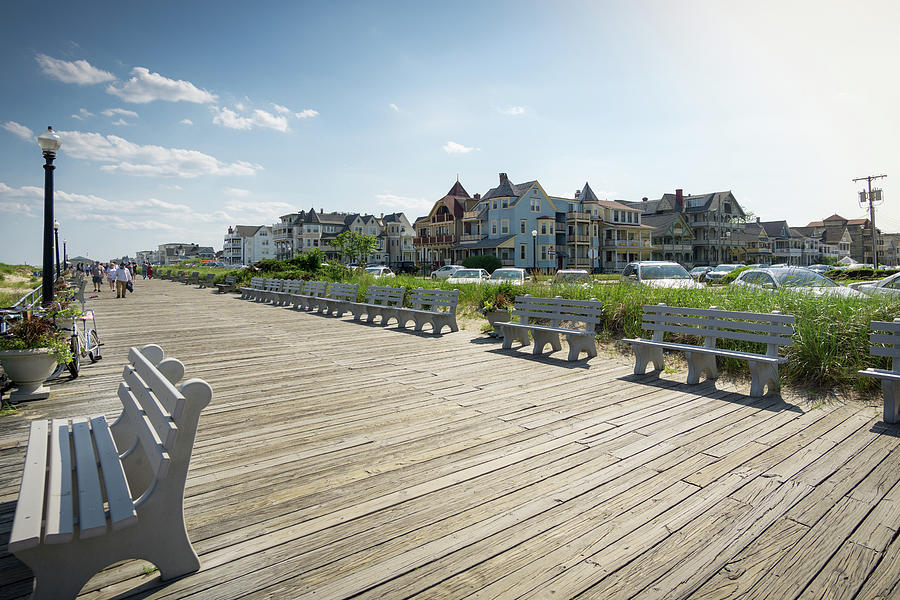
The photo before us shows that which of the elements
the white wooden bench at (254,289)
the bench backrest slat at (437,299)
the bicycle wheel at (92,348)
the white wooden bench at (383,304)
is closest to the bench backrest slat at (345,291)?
the white wooden bench at (383,304)

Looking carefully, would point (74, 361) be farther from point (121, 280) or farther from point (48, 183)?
point (121, 280)

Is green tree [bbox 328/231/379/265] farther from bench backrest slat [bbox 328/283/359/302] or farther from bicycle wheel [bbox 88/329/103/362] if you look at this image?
bicycle wheel [bbox 88/329/103/362]

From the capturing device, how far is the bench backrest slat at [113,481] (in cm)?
227

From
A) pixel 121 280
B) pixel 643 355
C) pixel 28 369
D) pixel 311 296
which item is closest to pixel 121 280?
pixel 121 280

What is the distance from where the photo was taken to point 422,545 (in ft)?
9.72

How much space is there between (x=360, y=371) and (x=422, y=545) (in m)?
4.95

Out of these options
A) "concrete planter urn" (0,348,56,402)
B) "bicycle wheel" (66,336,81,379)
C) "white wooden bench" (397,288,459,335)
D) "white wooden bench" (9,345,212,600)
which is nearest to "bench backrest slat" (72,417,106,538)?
"white wooden bench" (9,345,212,600)

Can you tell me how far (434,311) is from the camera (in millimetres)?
12008

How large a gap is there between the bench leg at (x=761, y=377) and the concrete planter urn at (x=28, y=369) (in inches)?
327

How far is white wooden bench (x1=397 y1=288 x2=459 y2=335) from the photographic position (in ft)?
Answer: 38.2

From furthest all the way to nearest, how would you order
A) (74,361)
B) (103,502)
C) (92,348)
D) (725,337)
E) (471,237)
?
(471,237) → (92,348) → (74,361) → (725,337) → (103,502)

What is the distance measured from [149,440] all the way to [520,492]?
234 cm

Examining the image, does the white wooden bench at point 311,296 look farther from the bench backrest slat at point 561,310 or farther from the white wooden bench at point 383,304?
the bench backrest slat at point 561,310

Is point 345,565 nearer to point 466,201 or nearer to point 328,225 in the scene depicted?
point 466,201
